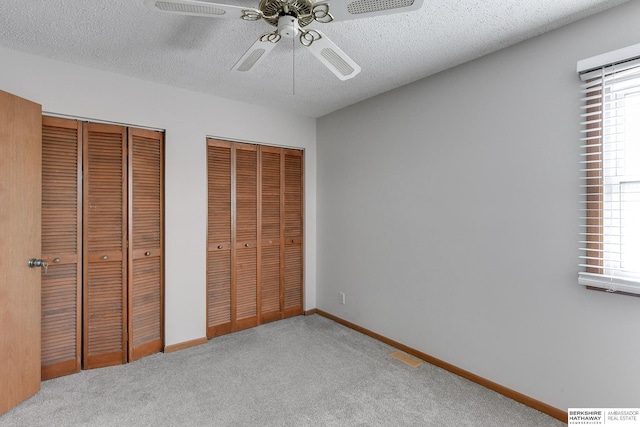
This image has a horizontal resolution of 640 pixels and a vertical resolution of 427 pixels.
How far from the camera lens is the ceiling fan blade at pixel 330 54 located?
1.64 m

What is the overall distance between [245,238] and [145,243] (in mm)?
989

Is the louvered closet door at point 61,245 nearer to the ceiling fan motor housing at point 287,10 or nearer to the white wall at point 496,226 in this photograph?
the ceiling fan motor housing at point 287,10

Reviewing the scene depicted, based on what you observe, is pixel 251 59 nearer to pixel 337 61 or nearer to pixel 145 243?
pixel 337 61

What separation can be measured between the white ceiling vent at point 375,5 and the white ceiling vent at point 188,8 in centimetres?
60

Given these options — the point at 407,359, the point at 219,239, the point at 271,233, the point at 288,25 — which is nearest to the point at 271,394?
the point at 407,359

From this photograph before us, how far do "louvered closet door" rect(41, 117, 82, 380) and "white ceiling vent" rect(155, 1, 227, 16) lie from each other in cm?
174

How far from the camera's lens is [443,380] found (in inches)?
97.0

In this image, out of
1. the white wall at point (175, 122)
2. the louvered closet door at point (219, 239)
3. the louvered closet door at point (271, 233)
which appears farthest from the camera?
the louvered closet door at point (271, 233)

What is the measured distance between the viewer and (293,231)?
3920mm

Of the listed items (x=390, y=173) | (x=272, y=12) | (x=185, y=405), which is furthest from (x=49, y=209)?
(x=390, y=173)

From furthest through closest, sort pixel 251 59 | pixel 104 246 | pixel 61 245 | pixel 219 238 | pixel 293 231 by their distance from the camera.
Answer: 1. pixel 293 231
2. pixel 219 238
3. pixel 104 246
4. pixel 61 245
5. pixel 251 59

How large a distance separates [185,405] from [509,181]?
8.90ft

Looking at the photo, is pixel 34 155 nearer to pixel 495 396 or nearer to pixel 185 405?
pixel 185 405

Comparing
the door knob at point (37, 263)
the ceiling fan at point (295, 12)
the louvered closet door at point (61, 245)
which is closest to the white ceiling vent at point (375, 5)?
the ceiling fan at point (295, 12)
